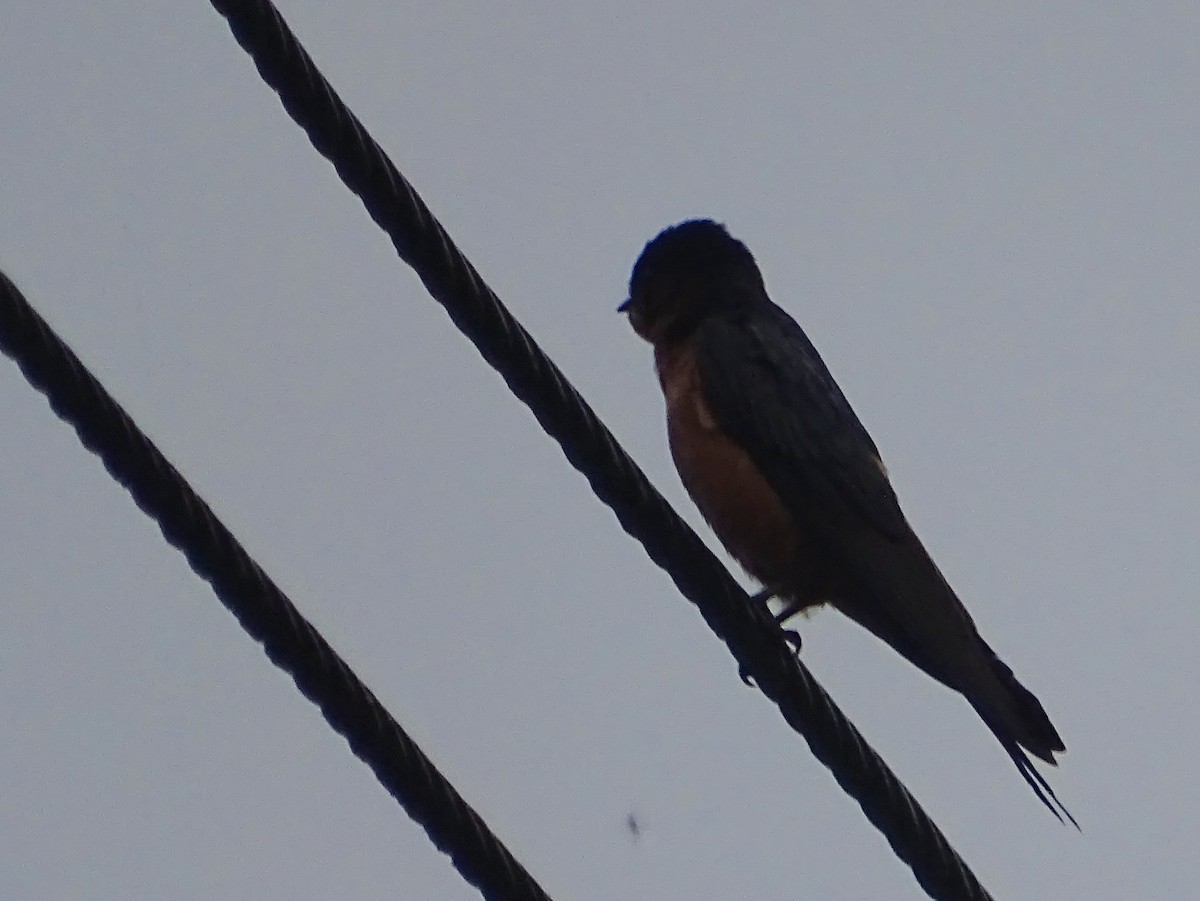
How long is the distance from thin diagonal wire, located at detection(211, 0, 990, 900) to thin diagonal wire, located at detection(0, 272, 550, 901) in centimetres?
70

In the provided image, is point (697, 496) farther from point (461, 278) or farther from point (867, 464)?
point (461, 278)

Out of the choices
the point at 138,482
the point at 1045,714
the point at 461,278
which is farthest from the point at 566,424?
the point at 1045,714

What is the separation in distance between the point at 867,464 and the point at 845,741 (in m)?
2.82

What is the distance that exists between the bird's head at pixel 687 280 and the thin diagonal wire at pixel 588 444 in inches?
133

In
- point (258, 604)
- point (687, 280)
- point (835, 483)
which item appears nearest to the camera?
point (258, 604)

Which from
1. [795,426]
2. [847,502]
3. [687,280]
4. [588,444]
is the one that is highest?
[687,280]

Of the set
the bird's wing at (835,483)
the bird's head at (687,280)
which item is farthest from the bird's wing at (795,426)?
the bird's head at (687,280)

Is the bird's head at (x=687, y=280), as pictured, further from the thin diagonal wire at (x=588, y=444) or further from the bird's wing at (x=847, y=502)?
the thin diagonal wire at (x=588, y=444)

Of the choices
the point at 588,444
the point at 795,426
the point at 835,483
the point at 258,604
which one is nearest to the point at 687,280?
the point at 795,426

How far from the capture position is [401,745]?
296cm

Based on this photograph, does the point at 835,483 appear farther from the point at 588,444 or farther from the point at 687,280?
the point at 588,444

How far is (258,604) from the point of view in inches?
111

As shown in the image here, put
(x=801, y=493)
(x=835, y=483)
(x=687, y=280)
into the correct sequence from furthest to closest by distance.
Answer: (x=687, y=280)
(x=835, y=483)
(x=801, y=493)

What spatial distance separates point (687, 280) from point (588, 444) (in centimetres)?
429
